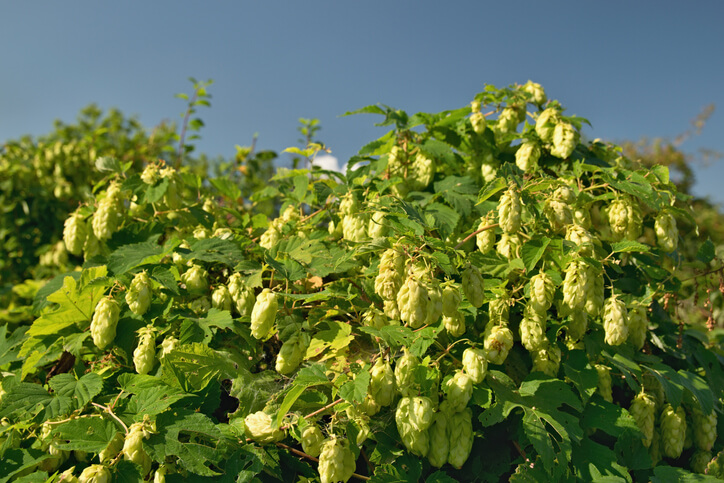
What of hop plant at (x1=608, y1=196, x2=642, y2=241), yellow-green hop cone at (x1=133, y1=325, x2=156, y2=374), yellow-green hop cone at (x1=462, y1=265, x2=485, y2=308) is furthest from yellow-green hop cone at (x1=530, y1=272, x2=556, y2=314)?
yellow-green hop cone at (x1=133, y1=325, x2=156, y2=374)

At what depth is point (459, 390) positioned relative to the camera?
1671 millimetres

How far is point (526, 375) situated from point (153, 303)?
155 centimetres

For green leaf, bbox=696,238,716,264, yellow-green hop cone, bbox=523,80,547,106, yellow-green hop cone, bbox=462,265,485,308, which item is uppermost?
yellow-green hop cone, bbox=523,80,547,106

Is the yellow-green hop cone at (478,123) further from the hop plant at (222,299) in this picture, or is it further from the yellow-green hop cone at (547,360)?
the hop plant at (222,299)

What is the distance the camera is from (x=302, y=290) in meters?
2.31

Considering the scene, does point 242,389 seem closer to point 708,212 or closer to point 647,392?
point 647,392

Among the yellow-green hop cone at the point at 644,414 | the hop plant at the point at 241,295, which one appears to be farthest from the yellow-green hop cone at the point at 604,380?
the hop plant at the point at 241,295

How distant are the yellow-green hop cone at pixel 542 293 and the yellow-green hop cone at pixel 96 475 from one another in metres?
1.50

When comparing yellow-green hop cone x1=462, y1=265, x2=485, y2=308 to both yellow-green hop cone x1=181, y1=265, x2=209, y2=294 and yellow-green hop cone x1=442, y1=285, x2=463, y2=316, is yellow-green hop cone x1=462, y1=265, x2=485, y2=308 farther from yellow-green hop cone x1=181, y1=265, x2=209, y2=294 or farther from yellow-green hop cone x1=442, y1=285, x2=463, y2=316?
yellow-green hop cone x1=181, y1=265, x2=209, y2=294

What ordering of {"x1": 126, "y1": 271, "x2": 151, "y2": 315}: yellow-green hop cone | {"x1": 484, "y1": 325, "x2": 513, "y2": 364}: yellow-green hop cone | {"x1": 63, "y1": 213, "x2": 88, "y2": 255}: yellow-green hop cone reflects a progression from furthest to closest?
{"x1": 63, "y1": 213, "x2": 88, "y2": 255}: yellow-green hop cone
{"x1": 126, "y1": 271, "x2": 151, "y2": 315}: yellow-green hop cone
{"x1": 484, "y1": 325, "x2": 513, "y2": 364}: yellow-green hop cone

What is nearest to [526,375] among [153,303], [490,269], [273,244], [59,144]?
[490,269]

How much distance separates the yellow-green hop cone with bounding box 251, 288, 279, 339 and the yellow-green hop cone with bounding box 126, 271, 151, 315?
49 centimetres

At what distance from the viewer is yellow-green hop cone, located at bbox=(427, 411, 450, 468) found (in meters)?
1.71

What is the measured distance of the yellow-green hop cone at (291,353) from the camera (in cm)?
194
